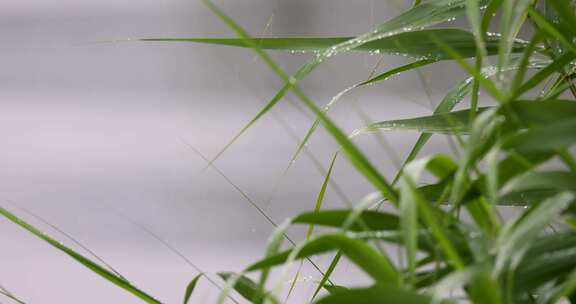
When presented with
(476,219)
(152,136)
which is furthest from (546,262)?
(152,136)

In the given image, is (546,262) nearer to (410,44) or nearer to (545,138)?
(545,138)

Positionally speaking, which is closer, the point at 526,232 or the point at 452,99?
the point at 526,232

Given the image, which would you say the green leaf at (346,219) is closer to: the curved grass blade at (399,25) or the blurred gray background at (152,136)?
the curved grass blade at (399,25)

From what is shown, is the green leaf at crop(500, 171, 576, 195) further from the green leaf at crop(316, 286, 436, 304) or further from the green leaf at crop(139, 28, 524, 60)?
the green leaf at crop(139, 28, 524, 60)

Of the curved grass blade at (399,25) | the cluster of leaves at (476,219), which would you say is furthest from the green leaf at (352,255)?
the curved grass blade at (399,25)

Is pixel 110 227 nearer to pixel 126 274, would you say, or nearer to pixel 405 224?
pixel 126 274

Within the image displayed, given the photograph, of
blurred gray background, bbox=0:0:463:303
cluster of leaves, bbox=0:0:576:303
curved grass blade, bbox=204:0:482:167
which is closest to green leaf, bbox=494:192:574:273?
cluster of leaves, bbox=0:0:576:303
